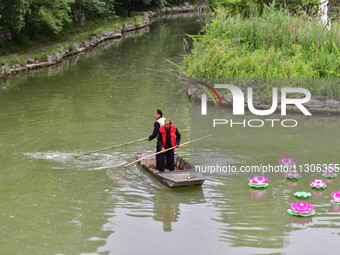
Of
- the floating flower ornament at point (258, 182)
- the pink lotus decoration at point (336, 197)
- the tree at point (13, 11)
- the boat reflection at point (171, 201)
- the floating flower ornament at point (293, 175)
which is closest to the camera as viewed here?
the boat reflection at point (171, 201)

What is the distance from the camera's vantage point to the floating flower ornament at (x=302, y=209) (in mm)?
11836

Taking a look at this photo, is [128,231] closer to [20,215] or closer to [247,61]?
[20,215]

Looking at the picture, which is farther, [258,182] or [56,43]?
[56,43]

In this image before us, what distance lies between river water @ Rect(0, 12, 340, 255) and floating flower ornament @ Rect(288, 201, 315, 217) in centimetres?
17

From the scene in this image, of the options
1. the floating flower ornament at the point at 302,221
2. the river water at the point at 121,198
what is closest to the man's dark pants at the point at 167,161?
the river water at the point at 121,198

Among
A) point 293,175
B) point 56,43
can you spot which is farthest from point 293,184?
point 56,43

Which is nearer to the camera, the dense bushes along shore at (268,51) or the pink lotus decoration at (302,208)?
the pink lotus decoration at (302,208)

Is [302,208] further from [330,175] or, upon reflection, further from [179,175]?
[179,175]

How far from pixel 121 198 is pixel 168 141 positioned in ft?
7.06

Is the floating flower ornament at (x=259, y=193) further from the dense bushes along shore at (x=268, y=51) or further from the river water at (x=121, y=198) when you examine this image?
the dense bushes along shore at (x=268, y=51)

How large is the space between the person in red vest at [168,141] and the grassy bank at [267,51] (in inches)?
293

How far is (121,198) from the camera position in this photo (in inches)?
515

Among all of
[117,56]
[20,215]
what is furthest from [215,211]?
[117,56]

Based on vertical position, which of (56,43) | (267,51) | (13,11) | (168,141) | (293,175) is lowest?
(293,175)
